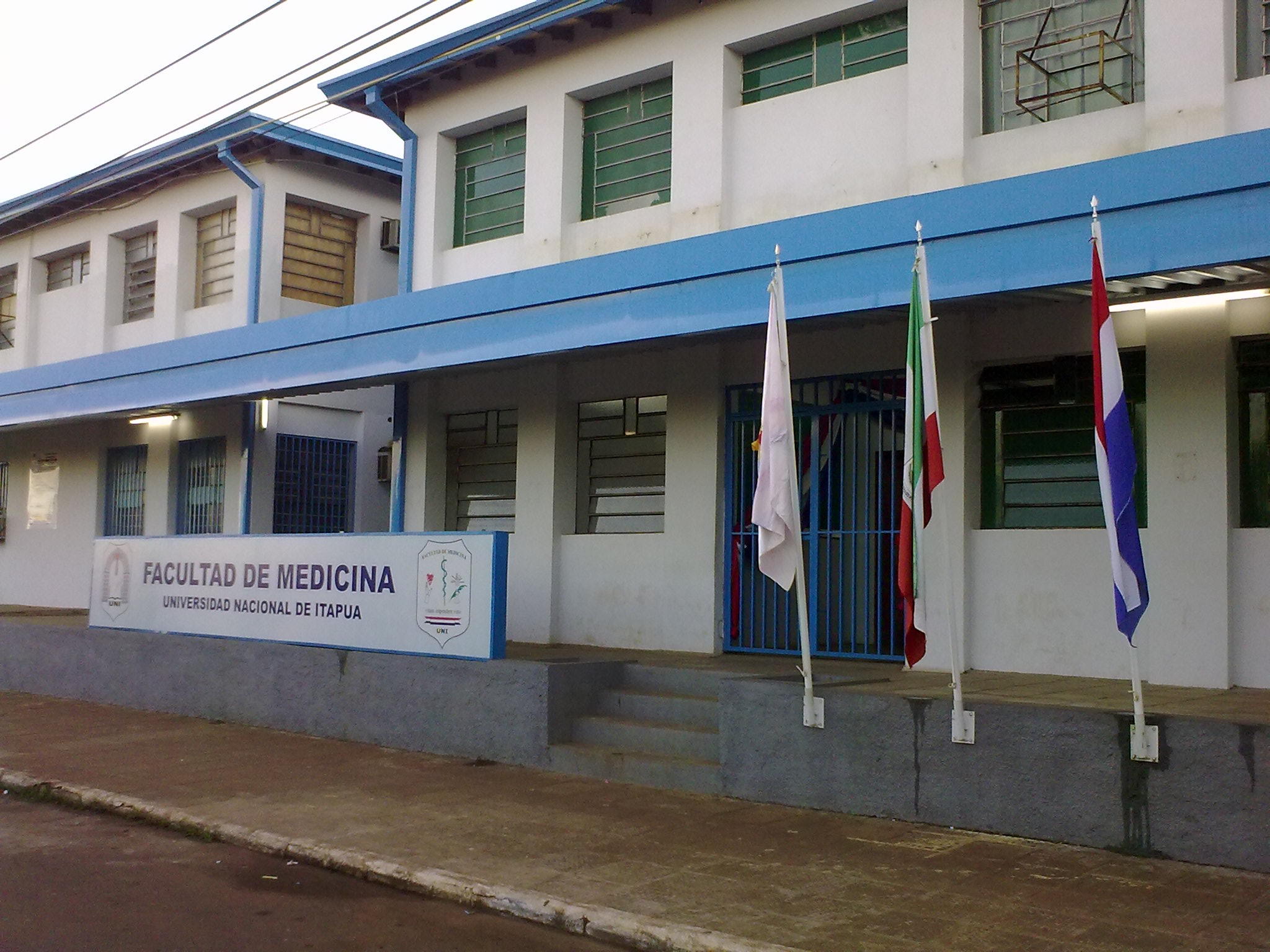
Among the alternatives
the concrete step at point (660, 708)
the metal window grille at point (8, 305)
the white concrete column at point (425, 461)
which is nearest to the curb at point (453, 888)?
the concrete step at point (660, 708)

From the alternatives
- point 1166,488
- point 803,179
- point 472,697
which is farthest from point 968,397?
point 472,697

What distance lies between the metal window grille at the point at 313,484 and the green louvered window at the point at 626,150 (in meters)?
6.52

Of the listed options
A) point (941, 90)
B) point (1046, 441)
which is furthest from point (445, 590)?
point (941, 90)

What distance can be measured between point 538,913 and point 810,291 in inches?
196

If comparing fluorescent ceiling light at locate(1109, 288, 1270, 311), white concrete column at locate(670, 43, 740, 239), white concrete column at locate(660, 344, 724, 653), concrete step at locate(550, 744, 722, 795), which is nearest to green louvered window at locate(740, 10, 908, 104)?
white concrete column at locate(670, 43, 740, 239)

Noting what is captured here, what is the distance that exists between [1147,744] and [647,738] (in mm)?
3792

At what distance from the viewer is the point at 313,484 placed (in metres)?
17.4

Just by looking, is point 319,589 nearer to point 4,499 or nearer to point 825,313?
point 825,313

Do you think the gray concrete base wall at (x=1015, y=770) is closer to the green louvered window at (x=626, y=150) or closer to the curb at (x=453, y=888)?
the curb at (x=453, y=888)

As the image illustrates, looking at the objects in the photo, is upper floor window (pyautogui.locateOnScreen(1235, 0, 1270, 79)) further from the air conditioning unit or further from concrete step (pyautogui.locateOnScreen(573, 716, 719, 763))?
the air conditioning unit

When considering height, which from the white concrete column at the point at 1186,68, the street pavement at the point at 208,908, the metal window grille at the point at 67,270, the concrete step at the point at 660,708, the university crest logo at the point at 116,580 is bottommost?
the street pavement at the point at 208,908

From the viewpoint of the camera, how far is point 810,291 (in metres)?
9.16

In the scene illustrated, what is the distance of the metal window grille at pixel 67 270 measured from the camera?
19.6 m

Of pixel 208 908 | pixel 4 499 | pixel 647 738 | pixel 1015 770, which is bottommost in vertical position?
pixel 208 908
